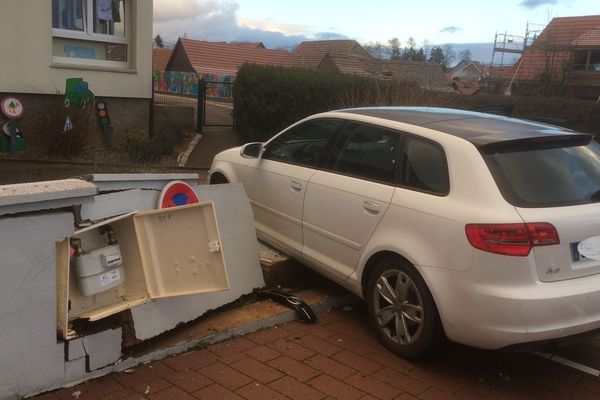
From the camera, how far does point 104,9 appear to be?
1209 cm

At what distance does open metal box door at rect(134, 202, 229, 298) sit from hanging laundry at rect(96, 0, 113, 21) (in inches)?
378

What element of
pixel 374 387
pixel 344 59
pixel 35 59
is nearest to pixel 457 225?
pixel 374 387

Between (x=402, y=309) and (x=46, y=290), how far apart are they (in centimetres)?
223

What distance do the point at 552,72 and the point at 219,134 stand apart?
125 feet

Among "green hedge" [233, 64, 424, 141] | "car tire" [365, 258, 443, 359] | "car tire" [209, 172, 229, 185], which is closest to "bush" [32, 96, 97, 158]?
"green hedge" [233, 64, 424, 141]

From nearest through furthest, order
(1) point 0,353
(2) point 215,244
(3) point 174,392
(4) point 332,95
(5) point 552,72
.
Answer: (1) point 0,353 < (3) point 174,392 < (2) point 215,244 < (4) point 332,95 < (5) point 552,72

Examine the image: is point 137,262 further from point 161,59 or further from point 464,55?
point 464,55

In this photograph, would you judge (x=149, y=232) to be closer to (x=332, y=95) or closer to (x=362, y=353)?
(x=362, y=353)

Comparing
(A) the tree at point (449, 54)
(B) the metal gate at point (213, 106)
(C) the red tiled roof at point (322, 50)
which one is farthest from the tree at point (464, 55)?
(B) the metal gate at point (213, 106)

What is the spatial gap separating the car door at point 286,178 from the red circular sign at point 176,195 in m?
1.15

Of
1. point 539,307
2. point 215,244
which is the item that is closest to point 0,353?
point 215,244

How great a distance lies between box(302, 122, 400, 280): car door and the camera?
422 cm

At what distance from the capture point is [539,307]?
11.0ft

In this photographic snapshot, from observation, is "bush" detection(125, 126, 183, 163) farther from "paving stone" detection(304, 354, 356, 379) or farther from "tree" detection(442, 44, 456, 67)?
"tree" detection(442, 44, 456, 67)
